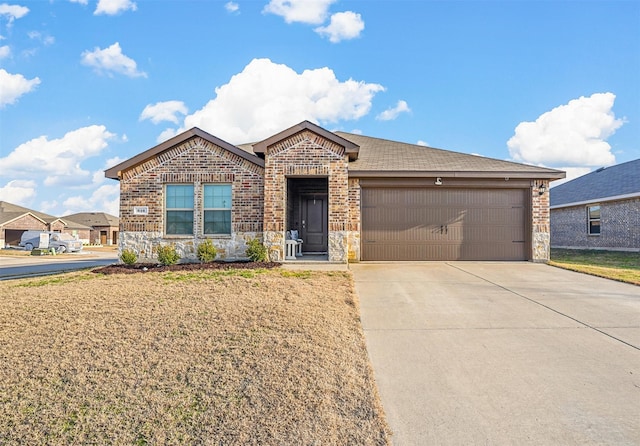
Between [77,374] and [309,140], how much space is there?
8452 millimetres

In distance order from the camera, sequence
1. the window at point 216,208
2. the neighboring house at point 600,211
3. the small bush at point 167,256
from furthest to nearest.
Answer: the neighboring house at point 600,211 < the window at point 216,208 < the small bush at point 167,256

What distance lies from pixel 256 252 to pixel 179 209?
2.86 m

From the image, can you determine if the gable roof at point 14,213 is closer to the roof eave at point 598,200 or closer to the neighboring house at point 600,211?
the roof eave at point 598,200

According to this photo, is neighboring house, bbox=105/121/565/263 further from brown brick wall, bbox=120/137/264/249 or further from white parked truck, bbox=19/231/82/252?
white parked truck, bbox=19/231/82/252

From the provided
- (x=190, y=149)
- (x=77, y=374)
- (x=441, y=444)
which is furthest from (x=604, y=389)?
(x=190, y=149)

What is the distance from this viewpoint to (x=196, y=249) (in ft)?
38.7

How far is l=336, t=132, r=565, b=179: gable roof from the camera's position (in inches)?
463

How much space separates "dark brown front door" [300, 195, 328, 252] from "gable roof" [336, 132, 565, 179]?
2.52m

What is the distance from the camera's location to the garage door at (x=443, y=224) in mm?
12180

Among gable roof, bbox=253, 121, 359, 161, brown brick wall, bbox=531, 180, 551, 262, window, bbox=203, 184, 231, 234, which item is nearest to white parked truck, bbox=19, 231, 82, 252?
window, bbox=203, 184, 231, 234

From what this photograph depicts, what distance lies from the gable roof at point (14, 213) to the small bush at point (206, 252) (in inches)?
1563

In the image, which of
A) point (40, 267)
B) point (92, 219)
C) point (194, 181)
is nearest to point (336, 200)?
point (194, 181)

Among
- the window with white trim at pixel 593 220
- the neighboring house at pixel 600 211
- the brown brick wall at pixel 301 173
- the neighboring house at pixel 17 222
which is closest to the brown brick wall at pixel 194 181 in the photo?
the brown brick wall at pixel 301 173

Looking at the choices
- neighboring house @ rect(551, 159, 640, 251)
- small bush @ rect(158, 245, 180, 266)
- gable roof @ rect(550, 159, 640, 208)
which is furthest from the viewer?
gable roof @ rect(550, 159, 640, 208)
